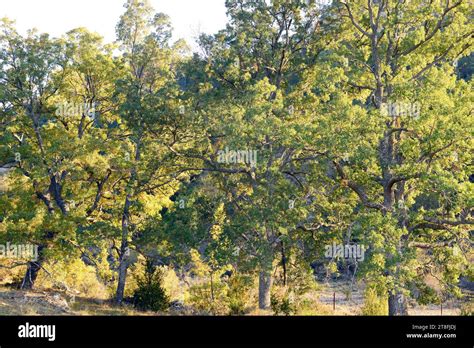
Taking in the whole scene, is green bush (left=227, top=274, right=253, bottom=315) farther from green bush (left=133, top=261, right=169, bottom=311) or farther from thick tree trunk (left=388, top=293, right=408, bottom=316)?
thick tree trunk (left=388, top=293, right=408, bottom=316)

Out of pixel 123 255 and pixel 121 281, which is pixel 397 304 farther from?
pixel 121 281

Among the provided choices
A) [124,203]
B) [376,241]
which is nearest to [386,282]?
[376,241]

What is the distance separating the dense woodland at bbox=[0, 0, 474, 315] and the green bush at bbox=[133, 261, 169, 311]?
8 cm

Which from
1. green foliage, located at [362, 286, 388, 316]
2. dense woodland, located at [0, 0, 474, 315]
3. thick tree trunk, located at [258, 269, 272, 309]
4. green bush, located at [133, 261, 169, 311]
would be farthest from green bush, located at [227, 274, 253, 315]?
green foliage, located at [362, 286, 388, 316]

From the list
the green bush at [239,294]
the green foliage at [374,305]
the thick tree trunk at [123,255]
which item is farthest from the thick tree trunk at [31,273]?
the green foliage at [374,305]

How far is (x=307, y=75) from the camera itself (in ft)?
81.6

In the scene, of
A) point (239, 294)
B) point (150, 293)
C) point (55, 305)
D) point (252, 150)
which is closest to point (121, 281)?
point (150, 293)

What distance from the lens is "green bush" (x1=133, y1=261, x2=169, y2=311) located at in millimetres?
24781

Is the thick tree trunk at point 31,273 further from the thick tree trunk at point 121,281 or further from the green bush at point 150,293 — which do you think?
the green bush at point 150,293

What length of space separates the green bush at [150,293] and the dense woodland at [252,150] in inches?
3.1

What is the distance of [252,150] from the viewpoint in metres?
21.0

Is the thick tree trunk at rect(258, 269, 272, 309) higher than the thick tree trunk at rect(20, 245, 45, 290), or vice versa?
the thick tree trunk at rect(20, 245, 45, 290)
